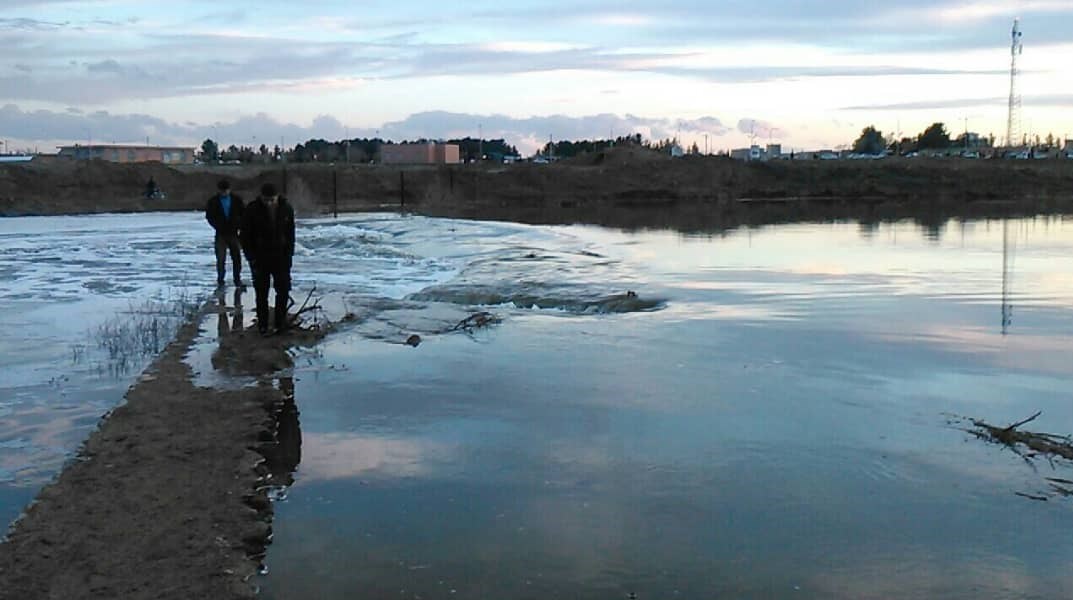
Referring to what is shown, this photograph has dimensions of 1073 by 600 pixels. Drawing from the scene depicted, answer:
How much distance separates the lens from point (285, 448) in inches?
313

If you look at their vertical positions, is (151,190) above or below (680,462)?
above

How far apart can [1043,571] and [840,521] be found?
3.83 ft

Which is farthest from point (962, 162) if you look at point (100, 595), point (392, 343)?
point (100, 595)

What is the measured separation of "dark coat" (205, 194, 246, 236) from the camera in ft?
57.9

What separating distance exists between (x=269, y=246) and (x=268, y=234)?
0.15m

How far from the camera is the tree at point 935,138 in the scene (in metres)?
157

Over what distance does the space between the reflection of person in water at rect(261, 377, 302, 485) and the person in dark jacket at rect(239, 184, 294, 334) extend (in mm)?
3417

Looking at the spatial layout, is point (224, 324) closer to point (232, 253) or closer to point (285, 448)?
point (232, 253)

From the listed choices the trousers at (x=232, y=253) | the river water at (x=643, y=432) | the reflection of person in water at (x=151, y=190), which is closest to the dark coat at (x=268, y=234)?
the river water at (x=643, y=432)

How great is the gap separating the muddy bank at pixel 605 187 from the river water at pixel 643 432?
117 ft

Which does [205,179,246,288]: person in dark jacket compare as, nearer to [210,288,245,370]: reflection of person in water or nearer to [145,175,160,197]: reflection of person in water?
[210,288,245,370]: reflection of person in water

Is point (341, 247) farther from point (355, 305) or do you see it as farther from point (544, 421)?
point (544, 421)

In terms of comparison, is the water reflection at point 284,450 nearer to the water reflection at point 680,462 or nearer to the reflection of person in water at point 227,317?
the water reflection at point 680,462

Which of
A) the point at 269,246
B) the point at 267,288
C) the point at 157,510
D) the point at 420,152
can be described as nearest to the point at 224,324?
the point at 267,288
